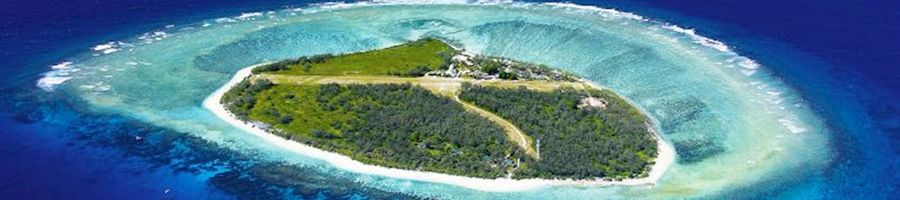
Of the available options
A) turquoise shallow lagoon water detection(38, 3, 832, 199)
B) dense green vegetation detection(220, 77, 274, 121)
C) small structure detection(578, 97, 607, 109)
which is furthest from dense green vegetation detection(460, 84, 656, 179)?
dense green vegetation detection(220, 77, 274, 121)

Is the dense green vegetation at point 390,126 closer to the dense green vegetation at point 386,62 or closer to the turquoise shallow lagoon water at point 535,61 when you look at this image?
the turquoise shallow lagoon water at point 535,61

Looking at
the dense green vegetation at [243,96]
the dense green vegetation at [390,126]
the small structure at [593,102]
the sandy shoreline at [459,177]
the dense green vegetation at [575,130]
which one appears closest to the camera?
the sandy shoreline at [459,177]

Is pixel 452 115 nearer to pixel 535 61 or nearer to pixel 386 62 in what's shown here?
pixel 386 62

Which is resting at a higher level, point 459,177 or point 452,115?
point 452,115

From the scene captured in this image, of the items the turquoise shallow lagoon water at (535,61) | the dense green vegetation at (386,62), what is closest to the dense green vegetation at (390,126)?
the turquoise shallow lagoon water at (535,61)

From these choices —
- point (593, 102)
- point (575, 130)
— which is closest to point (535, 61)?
point (593, 102)

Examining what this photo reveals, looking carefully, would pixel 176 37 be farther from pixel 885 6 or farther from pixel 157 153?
pixel 885 6
